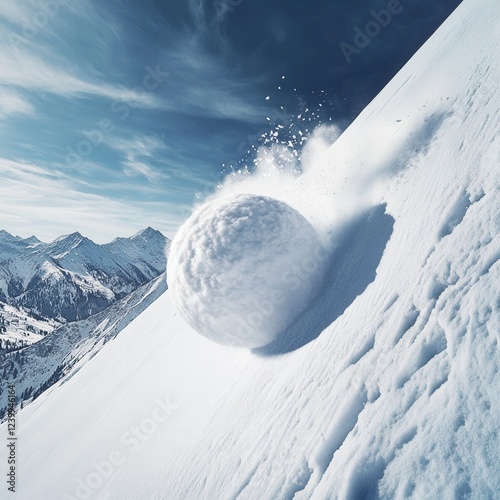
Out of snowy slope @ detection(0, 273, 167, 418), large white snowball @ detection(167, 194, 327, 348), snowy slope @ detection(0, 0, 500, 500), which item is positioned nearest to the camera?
snowy slope @ detection(0, 0, 500, 500)

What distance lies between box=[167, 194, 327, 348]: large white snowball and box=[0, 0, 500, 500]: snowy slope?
34 centimetres

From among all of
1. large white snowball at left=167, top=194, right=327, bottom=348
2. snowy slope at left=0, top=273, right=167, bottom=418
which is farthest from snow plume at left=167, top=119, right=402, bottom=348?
snowy slope at left=0, top=273, right=167, bottom=418

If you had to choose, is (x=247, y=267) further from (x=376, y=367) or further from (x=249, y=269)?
(x=376, y=367)

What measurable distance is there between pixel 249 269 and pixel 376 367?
2.01 m

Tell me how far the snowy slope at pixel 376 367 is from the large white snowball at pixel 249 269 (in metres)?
0.34

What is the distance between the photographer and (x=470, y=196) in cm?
285

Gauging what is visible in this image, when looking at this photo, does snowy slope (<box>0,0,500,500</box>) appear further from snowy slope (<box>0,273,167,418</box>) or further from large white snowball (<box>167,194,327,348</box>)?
snowy slope (<box>0,273,167,418</box>)

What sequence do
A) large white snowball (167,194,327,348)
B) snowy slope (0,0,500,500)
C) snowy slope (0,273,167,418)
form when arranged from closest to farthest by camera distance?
1. snowy slope (0,0,500,500)
2. large white snowball (167,194,327,348)
3. snowy slope (0,273,167,418)

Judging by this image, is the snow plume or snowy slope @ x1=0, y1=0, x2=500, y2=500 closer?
snowy slope @ x1=0, y1=0, x2=500, y2=500

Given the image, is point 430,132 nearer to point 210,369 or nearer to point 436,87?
point 436,87

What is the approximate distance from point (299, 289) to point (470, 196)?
212cm

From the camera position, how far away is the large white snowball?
397cm

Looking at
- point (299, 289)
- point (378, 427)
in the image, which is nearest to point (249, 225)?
point (299, 289)

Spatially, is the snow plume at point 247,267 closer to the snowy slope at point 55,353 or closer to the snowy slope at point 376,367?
→ the snowy slope at point 376,367
